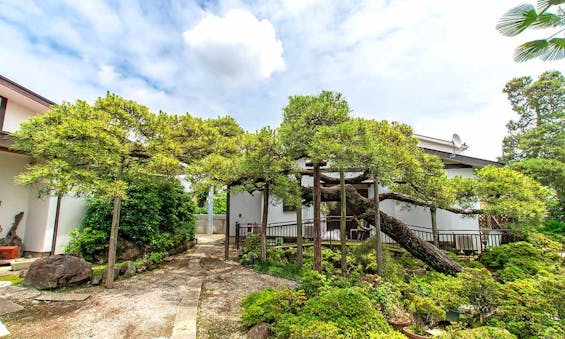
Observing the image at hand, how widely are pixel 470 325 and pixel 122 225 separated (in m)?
8.99

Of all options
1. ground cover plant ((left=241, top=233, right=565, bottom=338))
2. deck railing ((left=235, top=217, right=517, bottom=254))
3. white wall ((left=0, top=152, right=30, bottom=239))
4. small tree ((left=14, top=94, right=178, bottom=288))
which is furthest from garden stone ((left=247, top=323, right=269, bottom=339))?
white wall ((left=0, top=152, right=30, bottom=239))

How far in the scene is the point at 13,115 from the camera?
9898 millimetres

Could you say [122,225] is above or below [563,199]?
below

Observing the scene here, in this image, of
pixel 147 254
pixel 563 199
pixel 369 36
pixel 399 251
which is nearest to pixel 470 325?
pixel 399 251

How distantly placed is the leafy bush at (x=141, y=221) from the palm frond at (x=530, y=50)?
8.22 metres

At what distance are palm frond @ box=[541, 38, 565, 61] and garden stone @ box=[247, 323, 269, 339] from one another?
20.9ft

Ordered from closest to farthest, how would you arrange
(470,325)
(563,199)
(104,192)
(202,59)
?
(470,325)
(104,192)
(202,59)
(563,199)

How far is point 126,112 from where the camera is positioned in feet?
19.1

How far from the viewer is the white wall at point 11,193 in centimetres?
824

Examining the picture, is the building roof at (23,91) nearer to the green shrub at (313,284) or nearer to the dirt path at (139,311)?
the dirt path at (139,311)

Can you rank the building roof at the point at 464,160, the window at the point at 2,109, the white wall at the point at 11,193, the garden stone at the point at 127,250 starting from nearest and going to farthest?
1. the garden stone at the point at 127,250
2. the white wall at the point at 11,193
3. the window at the point at 2,109
4. the building roof at the point at 464,160

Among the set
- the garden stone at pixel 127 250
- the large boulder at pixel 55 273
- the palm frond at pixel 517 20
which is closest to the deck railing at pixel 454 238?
the garden stone at pixel 127 250

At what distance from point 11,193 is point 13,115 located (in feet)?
11.7

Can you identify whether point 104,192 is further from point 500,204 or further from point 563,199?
point 563,199
